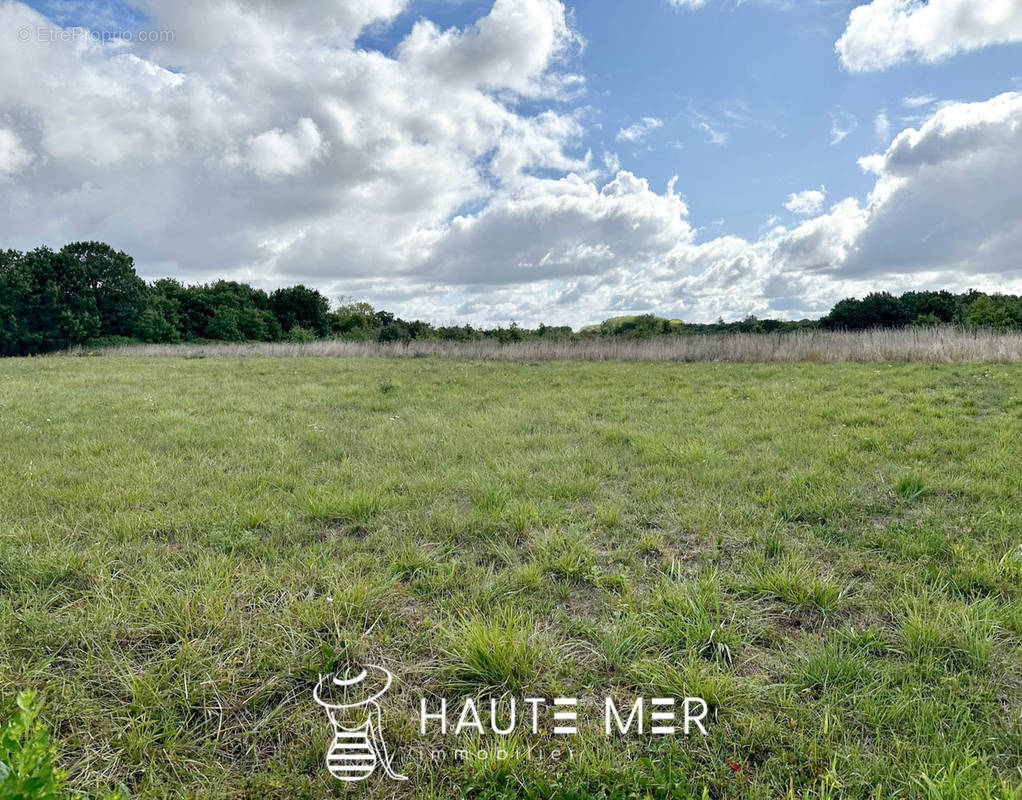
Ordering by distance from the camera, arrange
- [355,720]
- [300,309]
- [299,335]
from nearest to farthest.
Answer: [355,720] < [299,335] < [300,309]

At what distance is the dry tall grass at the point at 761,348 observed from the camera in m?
14.6

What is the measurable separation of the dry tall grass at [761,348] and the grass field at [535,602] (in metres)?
11.4

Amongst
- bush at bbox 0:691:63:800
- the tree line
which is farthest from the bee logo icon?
the tree line

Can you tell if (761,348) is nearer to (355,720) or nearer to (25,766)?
(355,720)

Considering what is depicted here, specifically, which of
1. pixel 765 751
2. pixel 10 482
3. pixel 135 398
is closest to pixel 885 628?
pixel 765 751

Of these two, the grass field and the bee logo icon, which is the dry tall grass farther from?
the bee logo icon

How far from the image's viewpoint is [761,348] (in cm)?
1750

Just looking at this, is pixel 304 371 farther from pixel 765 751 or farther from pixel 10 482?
pixel 765 751

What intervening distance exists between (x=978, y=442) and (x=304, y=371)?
15.9 m

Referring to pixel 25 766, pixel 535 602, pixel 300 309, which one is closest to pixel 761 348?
pixel 535 602

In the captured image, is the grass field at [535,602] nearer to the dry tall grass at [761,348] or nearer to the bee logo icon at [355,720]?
the bee logo icon at [355,720]

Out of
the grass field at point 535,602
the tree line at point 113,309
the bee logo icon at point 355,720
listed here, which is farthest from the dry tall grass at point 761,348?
the bee logo icon at point 355,720

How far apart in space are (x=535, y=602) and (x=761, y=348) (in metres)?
17.5

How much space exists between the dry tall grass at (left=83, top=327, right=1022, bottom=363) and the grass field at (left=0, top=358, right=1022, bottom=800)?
11370 millimetres
